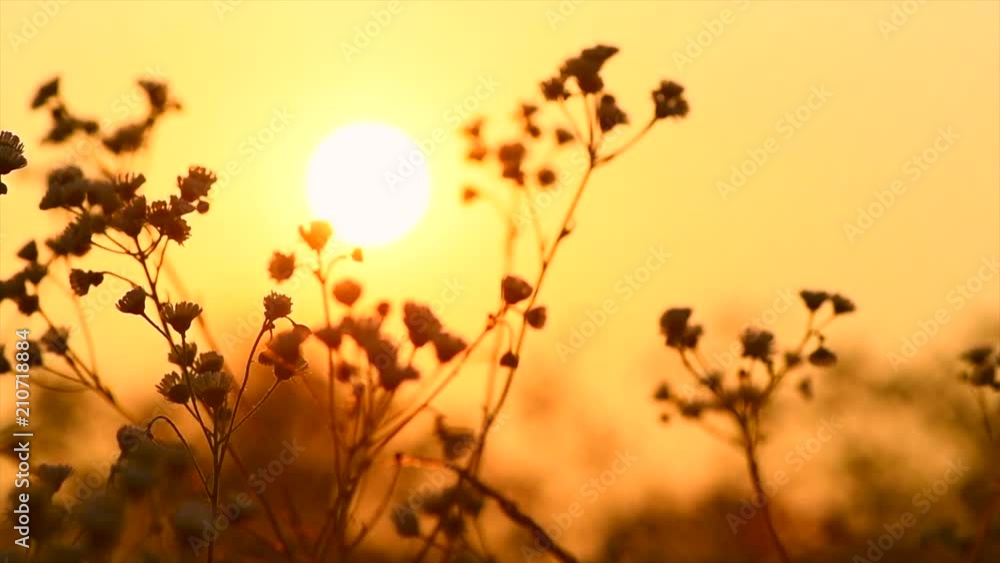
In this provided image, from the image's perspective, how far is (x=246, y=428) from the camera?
12641 millimetres

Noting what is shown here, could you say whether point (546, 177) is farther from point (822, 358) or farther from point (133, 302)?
point (133, 302)

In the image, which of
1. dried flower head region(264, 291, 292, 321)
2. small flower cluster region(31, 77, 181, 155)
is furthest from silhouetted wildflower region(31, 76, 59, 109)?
dried flower head region(264, 291, 292, 321)

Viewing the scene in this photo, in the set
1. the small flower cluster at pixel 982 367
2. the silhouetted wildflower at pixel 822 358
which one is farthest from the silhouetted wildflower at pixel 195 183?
the small flower cluster at pixel 982 367

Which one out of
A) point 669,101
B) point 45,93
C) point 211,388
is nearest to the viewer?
point 211,388

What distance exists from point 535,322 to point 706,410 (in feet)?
3.73

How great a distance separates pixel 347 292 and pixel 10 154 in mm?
1182

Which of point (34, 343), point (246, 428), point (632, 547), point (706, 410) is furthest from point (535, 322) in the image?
point (246, 428)

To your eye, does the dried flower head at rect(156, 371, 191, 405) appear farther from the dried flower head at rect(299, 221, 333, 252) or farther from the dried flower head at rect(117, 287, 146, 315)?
the dried flower head at rect(299, 221, 333, 252)

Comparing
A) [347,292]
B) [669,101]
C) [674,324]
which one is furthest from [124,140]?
[674,324]

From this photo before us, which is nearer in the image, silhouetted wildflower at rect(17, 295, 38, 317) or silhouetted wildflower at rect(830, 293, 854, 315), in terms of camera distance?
silhouetted wildflower at rect(17, 295, 38, 317)

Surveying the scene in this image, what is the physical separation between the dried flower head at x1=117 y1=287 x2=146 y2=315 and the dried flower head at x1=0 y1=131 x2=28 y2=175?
472 mm

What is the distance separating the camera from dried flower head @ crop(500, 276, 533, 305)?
4664 mm

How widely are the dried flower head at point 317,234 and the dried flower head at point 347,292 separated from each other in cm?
15

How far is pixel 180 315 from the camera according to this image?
408 cm
